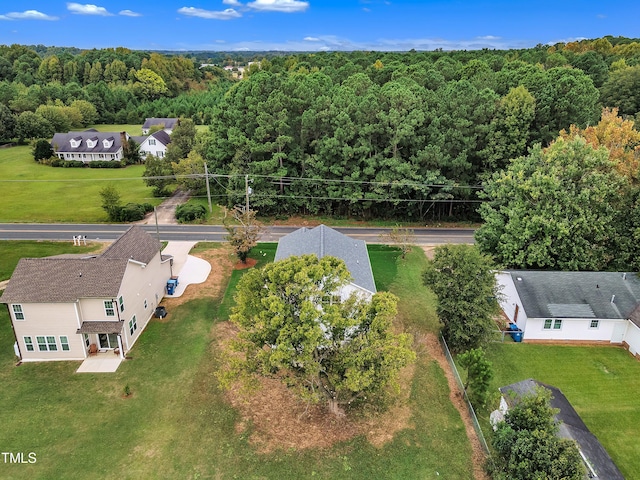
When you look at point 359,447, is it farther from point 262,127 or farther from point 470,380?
point 262,127

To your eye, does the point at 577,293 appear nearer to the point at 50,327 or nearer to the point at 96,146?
the point at 50,327

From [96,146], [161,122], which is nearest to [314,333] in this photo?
[96,146]

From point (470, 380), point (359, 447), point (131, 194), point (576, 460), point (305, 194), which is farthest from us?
point (131, 194)

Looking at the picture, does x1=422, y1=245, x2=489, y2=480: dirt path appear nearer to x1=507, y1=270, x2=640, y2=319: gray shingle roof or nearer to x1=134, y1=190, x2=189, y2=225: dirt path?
x1=507, y1=270, x2=640, y2=319: gray shingle roof

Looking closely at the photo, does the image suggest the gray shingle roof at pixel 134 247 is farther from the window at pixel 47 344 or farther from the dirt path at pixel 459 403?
the dirt path at pixel 459 403

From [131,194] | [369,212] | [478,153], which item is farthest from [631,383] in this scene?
[131,194]

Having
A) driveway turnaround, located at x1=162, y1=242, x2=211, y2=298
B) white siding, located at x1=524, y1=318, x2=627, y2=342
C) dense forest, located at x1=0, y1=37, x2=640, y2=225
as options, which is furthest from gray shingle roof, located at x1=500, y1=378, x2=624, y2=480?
dense forest, located at x1=0, y1=37, x2=640, y2=225
